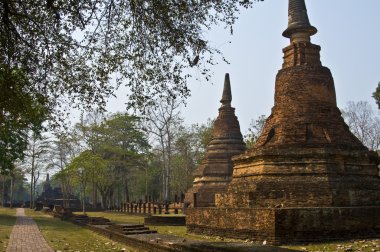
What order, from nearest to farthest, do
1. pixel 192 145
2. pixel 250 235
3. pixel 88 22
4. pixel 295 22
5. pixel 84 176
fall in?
pixel 88 22
pixel 250 235
pixel 295 22
pixel 84 176
pixel 192 145

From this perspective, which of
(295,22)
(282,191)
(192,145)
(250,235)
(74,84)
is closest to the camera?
(74,84)

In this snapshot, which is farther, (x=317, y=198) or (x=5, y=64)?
(x=317, y=198)

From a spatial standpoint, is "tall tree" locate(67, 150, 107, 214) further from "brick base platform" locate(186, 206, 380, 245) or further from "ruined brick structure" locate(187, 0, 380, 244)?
"brick base platform" locate(186, 206, 380, 245)

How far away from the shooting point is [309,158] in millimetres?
14484

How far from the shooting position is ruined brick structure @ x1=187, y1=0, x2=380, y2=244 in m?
12.5

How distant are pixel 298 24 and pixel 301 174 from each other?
19.9ft

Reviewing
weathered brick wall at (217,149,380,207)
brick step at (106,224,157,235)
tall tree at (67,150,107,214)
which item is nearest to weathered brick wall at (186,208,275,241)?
weathered brick wall at (217,149,380,207)

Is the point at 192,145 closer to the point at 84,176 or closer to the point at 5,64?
the point at 84,176

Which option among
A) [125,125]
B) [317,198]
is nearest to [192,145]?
[125,125]

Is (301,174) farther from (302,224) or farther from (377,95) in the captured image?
(377,95)

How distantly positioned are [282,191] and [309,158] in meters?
1.53

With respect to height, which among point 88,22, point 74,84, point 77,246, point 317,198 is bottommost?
point 77,246

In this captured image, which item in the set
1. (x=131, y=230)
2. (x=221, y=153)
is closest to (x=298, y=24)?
(x=131, y=230)

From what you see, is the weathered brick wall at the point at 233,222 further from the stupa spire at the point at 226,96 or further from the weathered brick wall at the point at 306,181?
the stupa spire at the point at 226,96
